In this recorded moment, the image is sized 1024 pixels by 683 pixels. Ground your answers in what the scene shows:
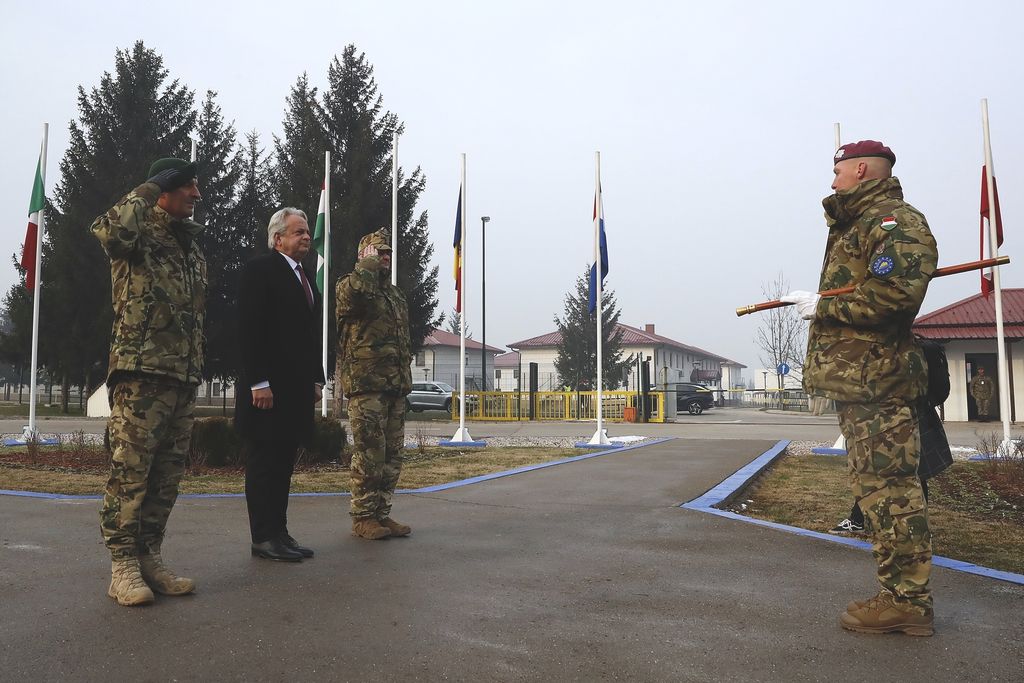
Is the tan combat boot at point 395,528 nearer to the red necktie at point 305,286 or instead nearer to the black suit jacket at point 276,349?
the black suit jacket at point 276,349

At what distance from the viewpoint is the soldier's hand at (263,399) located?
3980mm

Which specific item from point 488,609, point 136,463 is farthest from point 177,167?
point 488,609

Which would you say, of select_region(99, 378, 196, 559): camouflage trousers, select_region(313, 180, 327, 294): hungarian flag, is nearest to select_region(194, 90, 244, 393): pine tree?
select_region(313, 180, 327, 294): hungarian flag

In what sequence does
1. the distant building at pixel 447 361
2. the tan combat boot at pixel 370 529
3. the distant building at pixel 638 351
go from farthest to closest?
1. the distant building at pixel 638 351
2. the distant building at pixel 447 361
3. the tan combat boot at pixel 370 529

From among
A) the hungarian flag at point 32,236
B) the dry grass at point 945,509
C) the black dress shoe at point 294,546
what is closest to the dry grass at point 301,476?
the black dress shoe at point 294,546

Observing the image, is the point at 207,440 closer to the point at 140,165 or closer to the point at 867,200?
the point at 867,200

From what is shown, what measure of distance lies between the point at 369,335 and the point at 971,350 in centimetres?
2626

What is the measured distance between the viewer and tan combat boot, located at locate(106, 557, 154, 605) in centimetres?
321

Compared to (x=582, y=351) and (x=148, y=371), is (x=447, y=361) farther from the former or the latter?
(x=148, y=371)

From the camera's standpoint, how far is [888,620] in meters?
2.95

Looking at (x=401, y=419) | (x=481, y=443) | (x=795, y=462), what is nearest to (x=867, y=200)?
(x=401, y=419)

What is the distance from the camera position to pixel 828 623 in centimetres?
312

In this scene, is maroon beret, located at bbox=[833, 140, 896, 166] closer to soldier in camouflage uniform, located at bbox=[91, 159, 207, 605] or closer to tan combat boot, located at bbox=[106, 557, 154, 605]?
soldier in camouflage uniform, located at bbox=[91, 159, 207, 605]

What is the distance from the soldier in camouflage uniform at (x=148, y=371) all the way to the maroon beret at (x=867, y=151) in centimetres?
306
